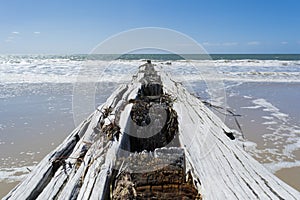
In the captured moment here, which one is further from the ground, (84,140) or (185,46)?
(185,46)

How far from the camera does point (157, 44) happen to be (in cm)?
293

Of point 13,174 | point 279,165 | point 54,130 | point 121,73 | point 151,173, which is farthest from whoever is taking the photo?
point 121,73

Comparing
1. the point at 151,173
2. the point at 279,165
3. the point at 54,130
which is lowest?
the point at 279,165

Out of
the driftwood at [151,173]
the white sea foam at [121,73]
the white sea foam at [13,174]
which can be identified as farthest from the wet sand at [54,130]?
the white sea foam at [121,73]

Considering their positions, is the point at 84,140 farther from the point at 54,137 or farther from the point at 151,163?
the point at 54,137

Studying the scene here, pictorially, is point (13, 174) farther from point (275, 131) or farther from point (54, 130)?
point (275, 131)

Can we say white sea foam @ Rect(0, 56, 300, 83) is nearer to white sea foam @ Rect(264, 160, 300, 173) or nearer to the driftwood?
white sea foam @ Rect(264, 160, 300, 173)

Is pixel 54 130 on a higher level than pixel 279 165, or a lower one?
higher

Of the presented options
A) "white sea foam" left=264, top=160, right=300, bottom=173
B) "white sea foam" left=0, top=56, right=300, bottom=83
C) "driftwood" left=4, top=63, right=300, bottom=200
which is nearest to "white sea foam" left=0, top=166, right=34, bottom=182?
"driftwood" left=4, top=63, right=300, bottom=200

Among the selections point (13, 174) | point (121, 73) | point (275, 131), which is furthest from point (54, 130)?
A: point (121, 73)

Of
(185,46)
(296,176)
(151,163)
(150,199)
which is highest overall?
(185,46)

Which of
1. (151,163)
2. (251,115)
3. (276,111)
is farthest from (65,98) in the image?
(151,163)

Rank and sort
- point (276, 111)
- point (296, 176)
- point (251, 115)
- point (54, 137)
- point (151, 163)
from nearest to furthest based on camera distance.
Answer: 1. point (151, 163)
2. point (296, 176)
3. point (54, 137)
4. point (251, 115)
5. point (276, 111)

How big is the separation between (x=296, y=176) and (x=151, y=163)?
2970 mm
